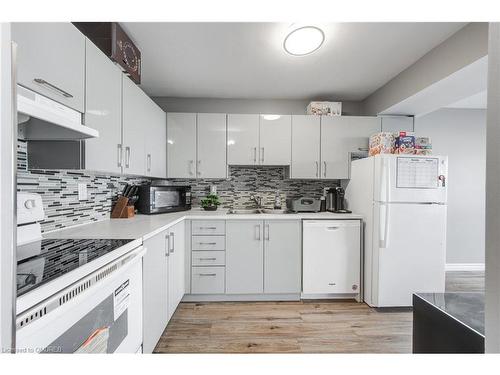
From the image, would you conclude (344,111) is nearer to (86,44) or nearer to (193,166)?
(193,166)

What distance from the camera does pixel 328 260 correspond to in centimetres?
258

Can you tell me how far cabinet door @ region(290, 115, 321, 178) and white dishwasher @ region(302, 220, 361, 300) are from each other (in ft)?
2.22

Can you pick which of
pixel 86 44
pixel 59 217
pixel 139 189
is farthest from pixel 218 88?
pixel 59 217

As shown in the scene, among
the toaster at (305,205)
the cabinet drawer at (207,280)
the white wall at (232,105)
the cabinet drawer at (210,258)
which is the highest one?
the white wall at (232,105)


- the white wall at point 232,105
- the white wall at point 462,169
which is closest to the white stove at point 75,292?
the white wall at point 232,105

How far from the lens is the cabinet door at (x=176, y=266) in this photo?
2031 mm

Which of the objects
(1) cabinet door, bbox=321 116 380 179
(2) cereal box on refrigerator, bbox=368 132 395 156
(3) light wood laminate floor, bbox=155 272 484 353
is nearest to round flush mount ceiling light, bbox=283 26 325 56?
(1) cabinet door, bbox=321 116 380 179

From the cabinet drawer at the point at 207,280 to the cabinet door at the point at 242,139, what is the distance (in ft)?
4.00

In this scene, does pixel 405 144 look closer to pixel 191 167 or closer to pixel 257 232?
pixel 257 232

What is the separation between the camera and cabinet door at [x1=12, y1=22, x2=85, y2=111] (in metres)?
1.00

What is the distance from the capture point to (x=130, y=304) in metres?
1.21

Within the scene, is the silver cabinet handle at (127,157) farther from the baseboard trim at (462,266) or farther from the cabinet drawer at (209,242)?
the baseboard trim at (462,266)

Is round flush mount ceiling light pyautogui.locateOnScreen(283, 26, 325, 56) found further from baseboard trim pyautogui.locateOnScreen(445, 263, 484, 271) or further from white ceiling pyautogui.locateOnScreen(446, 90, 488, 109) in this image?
baseboard trim pyautogui.locateOnScreen(445, 263, 484, 271)
